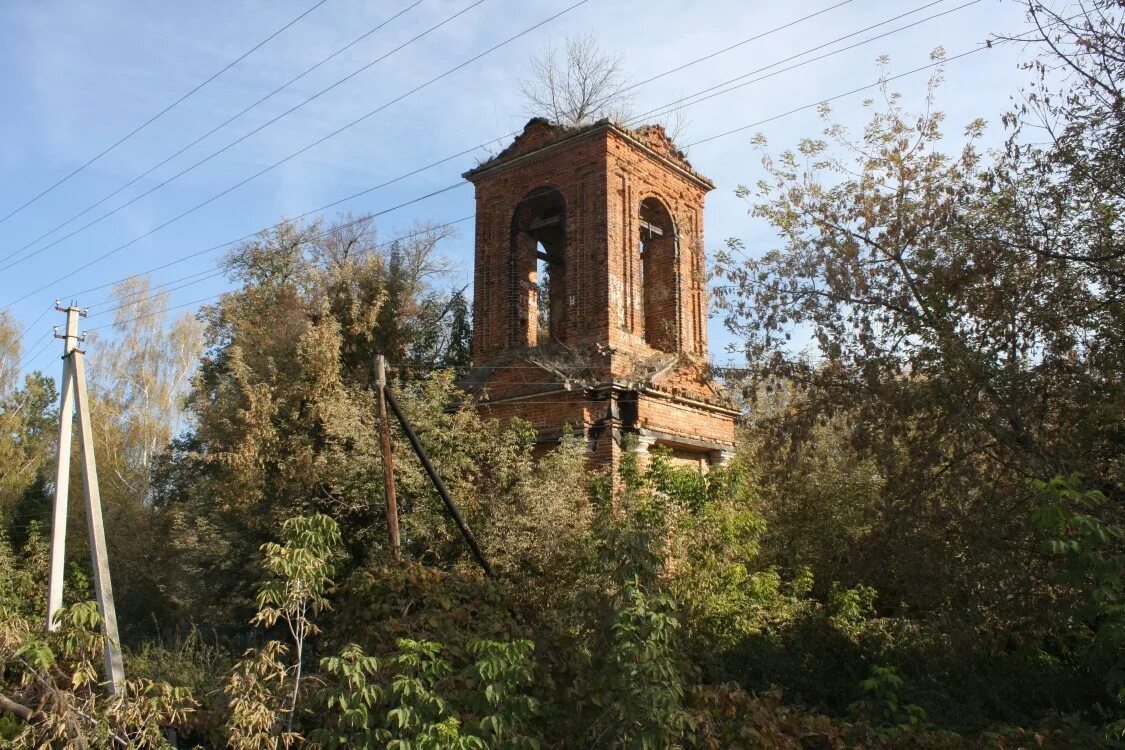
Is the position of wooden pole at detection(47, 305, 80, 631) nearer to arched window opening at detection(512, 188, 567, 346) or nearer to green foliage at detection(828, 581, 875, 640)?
arched window opening at detection(512, 188, 567, 346)

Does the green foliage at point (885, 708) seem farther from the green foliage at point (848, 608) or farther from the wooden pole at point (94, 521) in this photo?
the wooden pole at point (94, 521)

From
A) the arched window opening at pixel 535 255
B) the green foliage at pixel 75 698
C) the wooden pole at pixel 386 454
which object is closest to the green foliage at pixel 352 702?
the green foliage at pixel 75 698

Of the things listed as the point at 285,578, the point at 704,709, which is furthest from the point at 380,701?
the point at 704,709

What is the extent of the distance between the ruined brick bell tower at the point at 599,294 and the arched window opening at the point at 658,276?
0.07 feet

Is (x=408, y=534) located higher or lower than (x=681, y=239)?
lower

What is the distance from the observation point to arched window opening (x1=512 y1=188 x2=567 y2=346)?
51.4 ft

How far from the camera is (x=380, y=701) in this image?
7004 mm

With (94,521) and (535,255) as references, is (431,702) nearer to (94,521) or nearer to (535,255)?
(94,521)

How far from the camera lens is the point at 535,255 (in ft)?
53.5

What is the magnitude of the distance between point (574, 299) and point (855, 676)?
7158mm

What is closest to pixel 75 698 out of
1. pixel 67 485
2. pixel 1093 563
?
pixel 67 485

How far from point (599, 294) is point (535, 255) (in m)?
2.40

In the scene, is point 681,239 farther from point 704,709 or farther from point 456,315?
point 704,709

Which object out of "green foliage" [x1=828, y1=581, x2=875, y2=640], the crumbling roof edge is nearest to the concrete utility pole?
the crumbling roof edge
